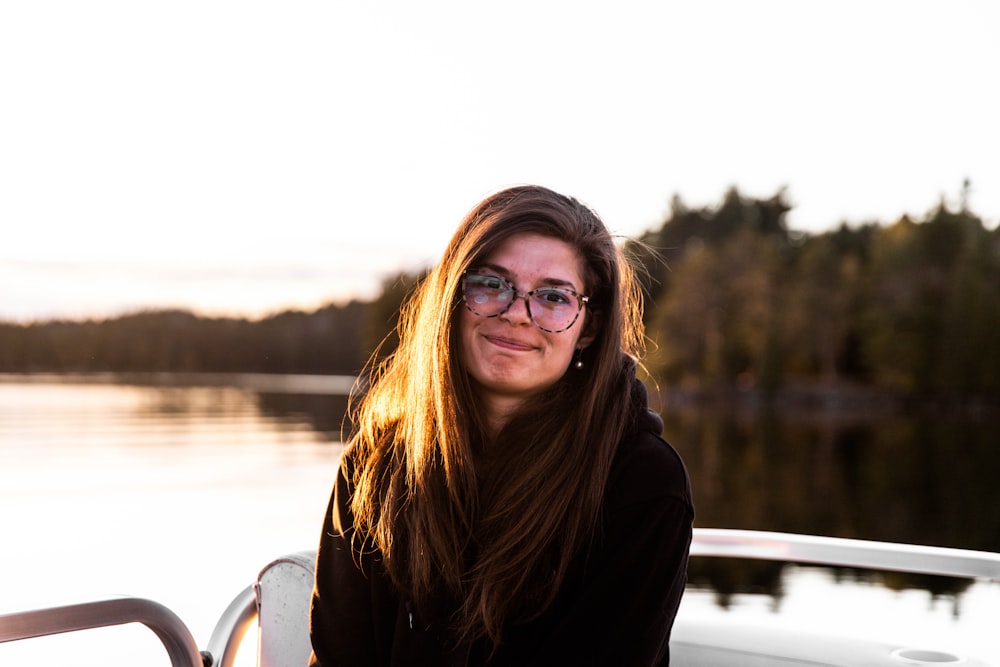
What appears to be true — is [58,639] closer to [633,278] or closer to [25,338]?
[633,278]

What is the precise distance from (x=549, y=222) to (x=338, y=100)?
3568cm

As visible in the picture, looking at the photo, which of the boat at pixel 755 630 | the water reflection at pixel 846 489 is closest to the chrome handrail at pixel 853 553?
the boat at pixel 755 630

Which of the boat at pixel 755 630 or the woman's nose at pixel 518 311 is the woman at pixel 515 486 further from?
the boat at pixel 755 630

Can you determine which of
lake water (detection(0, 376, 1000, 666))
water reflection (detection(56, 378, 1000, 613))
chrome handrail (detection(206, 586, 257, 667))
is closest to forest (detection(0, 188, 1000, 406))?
water reflection (detection(56, 378, 1000, 613))

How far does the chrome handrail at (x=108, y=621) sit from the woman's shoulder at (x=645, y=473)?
0.85 m

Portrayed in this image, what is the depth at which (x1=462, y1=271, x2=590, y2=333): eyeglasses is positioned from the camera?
187 centimetres

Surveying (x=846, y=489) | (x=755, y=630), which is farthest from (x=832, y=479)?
(x=755, y=630)

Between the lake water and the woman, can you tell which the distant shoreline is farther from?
the woman

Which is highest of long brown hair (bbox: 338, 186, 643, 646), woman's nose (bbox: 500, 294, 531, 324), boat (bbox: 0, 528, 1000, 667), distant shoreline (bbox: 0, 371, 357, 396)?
woman's nose (bbox: 500, 294, 531, 324)

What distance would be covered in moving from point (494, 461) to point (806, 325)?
55809 mm

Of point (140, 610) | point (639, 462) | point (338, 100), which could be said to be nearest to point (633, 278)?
point (639, 462)

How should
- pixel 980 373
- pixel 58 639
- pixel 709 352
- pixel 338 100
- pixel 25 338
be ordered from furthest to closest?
pixel 709 352 → pixel 980 373 → pixel 338 100 → pixel 25 338 → pixel 58 639

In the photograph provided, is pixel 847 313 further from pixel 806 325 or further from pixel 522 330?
pixel 522 330

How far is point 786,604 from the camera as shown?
11578mm
